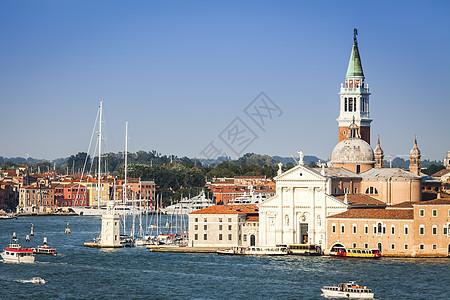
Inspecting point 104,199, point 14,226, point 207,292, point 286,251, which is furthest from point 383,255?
point 104,199

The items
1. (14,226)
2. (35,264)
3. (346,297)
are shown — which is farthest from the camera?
(14,226)

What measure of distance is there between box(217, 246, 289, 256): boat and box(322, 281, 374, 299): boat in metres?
14.5

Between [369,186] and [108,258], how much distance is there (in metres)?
17.2

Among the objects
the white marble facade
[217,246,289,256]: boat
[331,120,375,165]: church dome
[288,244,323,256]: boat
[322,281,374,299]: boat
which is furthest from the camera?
[331,120,375,165]: church dome

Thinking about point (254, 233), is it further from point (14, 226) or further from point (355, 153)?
point (14, 226)

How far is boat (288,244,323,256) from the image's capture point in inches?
2212

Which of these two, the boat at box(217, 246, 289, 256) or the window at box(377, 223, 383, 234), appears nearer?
the window at box(377, 223, 383, 234)

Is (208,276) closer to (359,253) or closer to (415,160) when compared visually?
(359,253)

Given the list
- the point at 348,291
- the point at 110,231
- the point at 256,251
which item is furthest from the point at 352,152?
the point at 348,291

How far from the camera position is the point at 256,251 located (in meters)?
57.1

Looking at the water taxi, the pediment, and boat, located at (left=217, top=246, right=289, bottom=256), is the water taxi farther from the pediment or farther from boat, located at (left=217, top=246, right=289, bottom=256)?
the pediment

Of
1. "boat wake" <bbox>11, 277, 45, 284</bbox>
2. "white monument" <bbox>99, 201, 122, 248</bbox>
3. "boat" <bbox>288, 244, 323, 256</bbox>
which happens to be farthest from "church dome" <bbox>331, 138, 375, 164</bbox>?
"boat wake" <bbox>11, 277, 45, 284</bbox>

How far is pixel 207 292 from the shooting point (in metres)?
43.6

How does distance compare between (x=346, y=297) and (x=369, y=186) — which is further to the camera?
(x=369, y=186)
